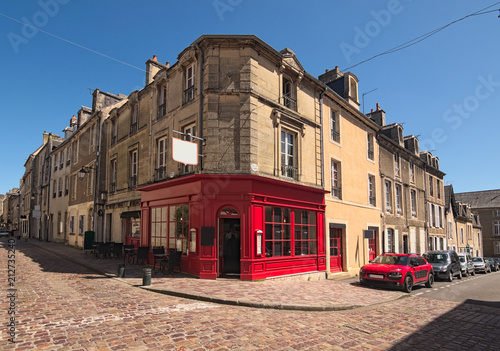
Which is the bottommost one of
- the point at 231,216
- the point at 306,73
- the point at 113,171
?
the point at 231,216

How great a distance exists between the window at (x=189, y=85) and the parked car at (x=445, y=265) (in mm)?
14255

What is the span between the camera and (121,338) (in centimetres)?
500

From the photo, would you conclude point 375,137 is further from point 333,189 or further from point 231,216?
point 231,216

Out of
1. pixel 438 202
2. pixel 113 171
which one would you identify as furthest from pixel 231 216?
pixel 438 202

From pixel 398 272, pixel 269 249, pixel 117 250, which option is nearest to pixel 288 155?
pixel 269 249

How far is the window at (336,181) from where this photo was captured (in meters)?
15.4

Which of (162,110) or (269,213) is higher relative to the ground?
(162,110)

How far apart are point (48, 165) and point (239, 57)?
27781mm

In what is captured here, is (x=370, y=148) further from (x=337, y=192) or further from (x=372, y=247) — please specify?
(x=372, y=247)

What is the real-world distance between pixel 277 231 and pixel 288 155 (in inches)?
122

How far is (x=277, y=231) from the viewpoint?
38.8ft

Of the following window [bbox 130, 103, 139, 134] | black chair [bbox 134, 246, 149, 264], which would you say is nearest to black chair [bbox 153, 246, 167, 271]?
black chair [bbox 134, 246, 149, 264]

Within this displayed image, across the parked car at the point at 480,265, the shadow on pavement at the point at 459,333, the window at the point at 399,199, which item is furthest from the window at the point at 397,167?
the shadow on pavement at the point at 459,333

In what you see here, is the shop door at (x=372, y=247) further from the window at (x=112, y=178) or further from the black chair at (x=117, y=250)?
the window at (x=112, y=178)
